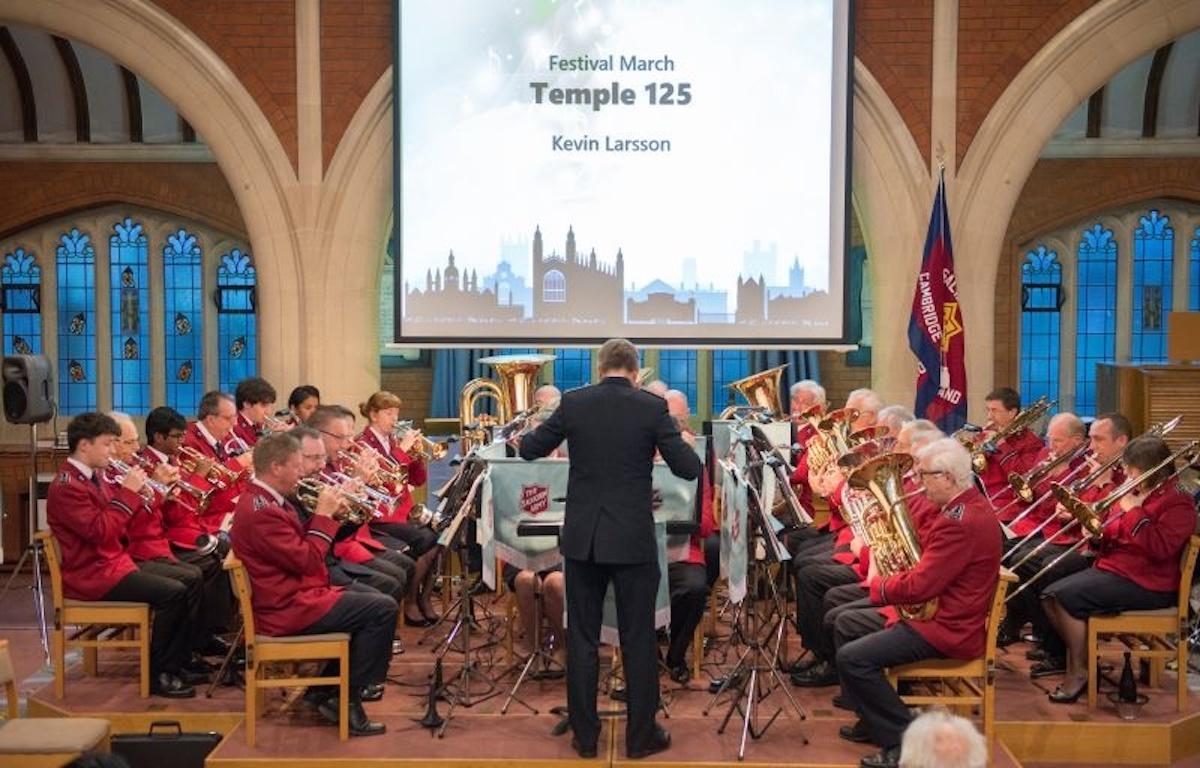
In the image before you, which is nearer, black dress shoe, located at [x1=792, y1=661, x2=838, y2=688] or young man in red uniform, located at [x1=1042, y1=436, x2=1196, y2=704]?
young man in red uniform, located at [x1=1042, y1=436, x2=1196, y2=704]

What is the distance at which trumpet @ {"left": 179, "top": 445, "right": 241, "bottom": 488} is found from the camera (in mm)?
8109

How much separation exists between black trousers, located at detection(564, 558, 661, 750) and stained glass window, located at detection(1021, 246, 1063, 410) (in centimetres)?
976

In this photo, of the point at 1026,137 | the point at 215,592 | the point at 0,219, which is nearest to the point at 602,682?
the point at 215,592

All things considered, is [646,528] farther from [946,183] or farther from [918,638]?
[946,183]

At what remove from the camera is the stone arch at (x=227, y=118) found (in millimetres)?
10914

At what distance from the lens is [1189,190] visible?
14211mm

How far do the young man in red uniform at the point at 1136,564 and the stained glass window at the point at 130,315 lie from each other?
34.9 ft

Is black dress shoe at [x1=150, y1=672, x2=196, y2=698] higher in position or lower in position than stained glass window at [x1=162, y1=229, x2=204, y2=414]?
lower

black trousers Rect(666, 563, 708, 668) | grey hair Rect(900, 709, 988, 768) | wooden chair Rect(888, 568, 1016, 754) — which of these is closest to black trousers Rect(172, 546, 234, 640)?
black trousers Rect(666, 563, 708, 668)

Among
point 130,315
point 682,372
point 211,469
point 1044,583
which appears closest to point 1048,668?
point 1044,583

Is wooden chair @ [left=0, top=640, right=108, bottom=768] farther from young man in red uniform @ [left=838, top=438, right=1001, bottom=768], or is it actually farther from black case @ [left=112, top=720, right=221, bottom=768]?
young man in red uniform @ [left=838, top=438, right=1001, bottom=768]

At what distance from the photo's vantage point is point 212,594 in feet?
26.3

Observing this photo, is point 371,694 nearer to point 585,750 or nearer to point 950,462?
point 585,750

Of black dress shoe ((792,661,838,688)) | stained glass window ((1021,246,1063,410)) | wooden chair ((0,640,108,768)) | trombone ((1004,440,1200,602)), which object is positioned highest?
stained glass window ((1021,246,1063,410))
